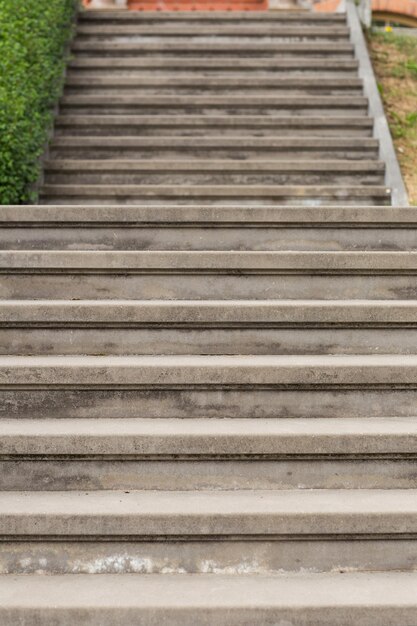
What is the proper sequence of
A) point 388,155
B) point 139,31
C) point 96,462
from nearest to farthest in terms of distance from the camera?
point 96,462
point 388,155
point 139,31

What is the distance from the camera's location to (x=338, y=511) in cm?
267

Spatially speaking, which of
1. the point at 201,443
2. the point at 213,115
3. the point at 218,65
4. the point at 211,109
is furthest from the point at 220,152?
the point at 201,443

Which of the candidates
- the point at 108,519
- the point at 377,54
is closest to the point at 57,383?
the point at 108,519

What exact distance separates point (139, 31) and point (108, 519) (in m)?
5.95

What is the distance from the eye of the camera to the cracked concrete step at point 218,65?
23.2ft

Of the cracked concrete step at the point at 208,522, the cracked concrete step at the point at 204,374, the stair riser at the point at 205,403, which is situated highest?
the cracked concrete step at the point at 204,374

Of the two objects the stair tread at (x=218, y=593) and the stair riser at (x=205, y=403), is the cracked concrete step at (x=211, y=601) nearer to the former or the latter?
the stair tread at (x=218, y=593)

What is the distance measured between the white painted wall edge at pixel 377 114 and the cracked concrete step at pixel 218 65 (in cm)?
20

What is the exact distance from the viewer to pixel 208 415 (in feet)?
10.3

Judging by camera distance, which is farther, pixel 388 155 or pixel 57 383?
pixel 388 155

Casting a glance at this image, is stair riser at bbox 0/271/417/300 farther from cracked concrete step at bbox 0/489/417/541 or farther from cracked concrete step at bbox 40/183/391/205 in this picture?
cracked concrete step at bbox 40/183/391/205

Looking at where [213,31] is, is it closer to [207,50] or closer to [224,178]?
[207,50]

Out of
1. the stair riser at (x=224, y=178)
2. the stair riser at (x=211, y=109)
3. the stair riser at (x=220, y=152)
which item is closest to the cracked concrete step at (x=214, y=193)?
the stair riser at (x=224, y=178)

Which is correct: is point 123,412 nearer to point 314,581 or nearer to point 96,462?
point 96,462
